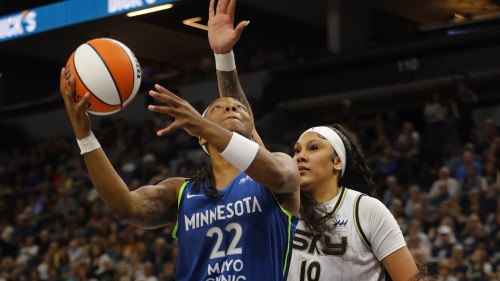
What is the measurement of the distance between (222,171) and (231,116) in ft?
0.85

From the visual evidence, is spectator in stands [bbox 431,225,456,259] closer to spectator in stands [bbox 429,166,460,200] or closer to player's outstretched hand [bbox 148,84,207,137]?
spectator in stands [bbox 429,166,460,200]

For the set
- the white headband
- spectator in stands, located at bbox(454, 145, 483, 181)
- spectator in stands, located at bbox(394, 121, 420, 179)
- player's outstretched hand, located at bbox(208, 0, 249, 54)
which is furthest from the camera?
spectator in stands, located at bbox(394, 121, 420, 179)

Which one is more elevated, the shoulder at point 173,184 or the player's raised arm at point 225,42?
the player's raised arm at point 225,42

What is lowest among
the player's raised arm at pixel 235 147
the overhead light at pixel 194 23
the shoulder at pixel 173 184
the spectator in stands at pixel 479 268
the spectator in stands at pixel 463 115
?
the spectator in stands at pixel 479 268

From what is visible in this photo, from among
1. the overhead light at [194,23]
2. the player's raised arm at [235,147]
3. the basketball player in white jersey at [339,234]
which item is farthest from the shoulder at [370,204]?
the overhead light at [194,23]

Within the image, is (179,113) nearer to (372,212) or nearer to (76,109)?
(76,109)

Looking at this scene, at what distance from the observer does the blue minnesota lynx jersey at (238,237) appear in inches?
150

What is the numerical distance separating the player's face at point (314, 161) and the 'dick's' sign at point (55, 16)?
895 centimetres

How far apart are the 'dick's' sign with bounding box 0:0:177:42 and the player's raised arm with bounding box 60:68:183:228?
9.52 meters

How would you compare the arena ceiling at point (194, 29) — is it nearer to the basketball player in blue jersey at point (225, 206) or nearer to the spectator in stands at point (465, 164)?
the spectator in stands at point (465, 164)

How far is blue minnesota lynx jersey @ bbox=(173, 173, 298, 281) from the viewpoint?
12.5 feet

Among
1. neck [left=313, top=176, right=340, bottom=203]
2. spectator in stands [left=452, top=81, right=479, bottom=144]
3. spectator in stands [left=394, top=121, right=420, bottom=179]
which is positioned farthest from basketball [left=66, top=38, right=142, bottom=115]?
spectator in stands [left=452, top=81, right=479, bottom=144]

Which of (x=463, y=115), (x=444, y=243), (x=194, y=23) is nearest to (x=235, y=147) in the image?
(x=444, y=243)

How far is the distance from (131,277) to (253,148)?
384 inches
